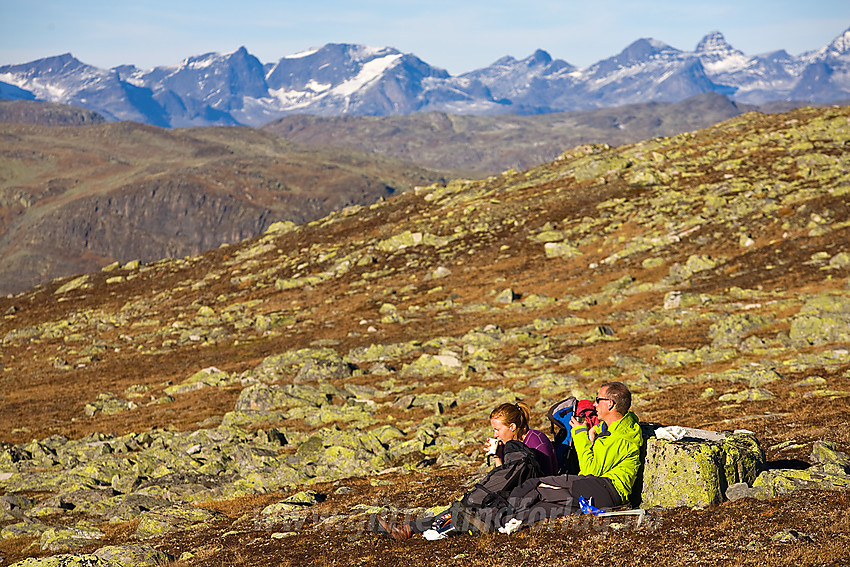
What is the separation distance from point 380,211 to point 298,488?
88.2 metres

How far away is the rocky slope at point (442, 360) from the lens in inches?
603

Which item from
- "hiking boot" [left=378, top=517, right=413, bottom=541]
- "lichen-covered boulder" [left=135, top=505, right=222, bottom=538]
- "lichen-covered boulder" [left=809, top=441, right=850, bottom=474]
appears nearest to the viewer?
"hiking boot" [left=378, top=517, right=413, bottom=541]

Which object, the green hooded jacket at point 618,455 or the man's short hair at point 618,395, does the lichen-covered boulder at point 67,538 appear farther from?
the man's short hair at point 618,395

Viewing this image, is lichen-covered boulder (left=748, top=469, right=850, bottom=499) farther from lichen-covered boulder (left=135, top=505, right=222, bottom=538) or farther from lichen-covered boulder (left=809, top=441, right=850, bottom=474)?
lichen-covered boulder (left=135, top=505, right=222, bottom=538)

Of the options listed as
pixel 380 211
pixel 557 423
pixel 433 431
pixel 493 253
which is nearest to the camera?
pixel 557 423

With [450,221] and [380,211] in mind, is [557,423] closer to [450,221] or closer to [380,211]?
[450,221]

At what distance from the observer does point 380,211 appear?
112m

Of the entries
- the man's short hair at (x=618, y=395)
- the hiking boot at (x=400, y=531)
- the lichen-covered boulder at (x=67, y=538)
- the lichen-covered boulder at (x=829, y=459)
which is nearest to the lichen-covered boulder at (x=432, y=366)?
the lichen-covered boulder at (x=67, y=538)

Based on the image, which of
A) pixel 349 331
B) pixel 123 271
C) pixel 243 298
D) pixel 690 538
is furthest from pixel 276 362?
pixel 123 271

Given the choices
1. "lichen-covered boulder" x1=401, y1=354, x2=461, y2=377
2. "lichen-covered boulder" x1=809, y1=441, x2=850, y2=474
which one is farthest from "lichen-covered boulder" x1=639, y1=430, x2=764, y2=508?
"lichen-covered boulder" x1=401, y1=354, x2=461, y2=377

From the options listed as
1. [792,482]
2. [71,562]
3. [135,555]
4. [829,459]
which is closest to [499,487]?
[792,482]

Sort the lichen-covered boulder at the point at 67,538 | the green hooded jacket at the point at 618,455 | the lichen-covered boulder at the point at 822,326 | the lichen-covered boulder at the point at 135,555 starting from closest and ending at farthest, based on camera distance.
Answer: the green hooded jacket at the point at 618,455, the lichen-covered boulder at the point at 135,555, the lichen-covered boulder at the point at 67,538, the lichen-covered boulder at the point at 822,326

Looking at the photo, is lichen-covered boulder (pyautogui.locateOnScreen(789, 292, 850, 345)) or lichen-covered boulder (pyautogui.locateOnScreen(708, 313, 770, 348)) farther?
lichen-covered boulder (pyautogui.locateOnScreen(708, 313, 770, 348))

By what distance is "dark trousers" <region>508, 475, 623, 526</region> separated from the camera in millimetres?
12695
